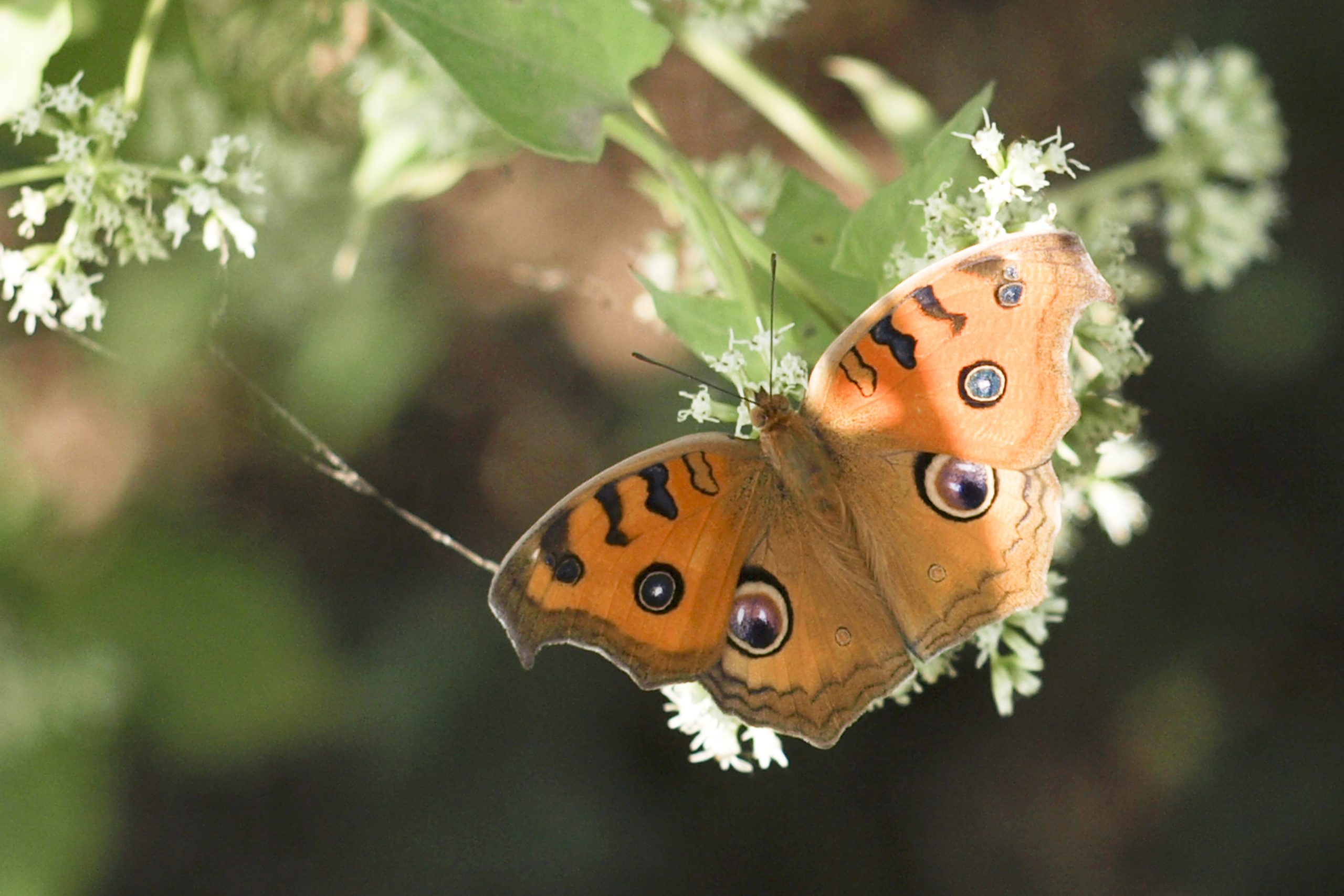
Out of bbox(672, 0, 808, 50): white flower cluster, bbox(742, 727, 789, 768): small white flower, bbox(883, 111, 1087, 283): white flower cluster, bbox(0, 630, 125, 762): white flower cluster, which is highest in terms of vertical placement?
bbox(672, 0, 808, 50): white flower cluster

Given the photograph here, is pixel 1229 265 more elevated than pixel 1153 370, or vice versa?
pixel 1229 265

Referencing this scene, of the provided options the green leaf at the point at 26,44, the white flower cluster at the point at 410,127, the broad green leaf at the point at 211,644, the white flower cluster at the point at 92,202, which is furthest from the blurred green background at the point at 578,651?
the green leaf at the point at 26,44

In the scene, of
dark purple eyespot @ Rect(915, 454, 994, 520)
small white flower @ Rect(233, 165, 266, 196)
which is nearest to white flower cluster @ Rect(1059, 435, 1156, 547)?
dark purple eyespot @ Rect(915, 454, 994, 520)

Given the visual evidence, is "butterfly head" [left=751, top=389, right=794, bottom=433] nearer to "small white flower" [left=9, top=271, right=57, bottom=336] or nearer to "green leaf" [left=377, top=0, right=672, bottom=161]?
"green leaf" [left=377, top=0, right=672, bottom=161]

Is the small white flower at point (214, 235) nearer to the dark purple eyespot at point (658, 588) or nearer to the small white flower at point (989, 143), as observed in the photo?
the dark purple eyespot at point (658, 588)

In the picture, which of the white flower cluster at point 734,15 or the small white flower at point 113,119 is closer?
the small white flower at point 113,119

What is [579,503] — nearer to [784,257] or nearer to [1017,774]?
[784,257]

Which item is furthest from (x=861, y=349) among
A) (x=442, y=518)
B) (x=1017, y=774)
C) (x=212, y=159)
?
(x=1017, y=774)
